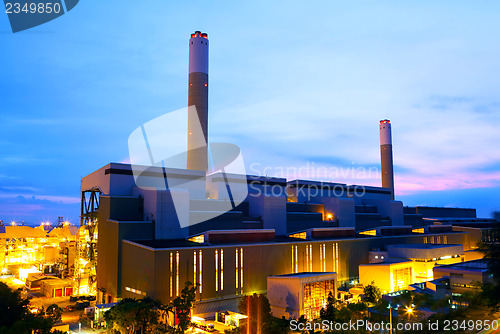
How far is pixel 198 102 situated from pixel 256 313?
5404cm

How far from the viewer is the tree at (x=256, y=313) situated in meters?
50.5

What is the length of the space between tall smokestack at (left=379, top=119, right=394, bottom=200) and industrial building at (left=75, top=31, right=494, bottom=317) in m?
35.9

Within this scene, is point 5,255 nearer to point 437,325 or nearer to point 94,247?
point 94,247

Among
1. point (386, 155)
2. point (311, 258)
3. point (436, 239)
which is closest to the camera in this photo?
point (311, 258)

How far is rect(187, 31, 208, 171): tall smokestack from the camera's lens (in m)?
89.2

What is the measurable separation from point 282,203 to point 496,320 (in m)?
46.6

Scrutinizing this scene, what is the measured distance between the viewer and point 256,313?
51.8m

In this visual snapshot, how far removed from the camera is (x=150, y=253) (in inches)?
2247

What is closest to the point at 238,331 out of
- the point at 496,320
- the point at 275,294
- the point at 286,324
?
the point at 286,324

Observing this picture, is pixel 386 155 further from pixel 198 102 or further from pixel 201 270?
pixel 201 270

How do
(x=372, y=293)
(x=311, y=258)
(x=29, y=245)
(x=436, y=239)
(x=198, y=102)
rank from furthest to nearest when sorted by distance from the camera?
(x=29, y=245)
(x=436, y=239)
(x=198, y=102)
(x=311, y=258)
(x=372, y=293)

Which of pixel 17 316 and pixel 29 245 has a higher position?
pixel 29 245

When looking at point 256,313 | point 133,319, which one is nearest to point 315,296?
point 256,313

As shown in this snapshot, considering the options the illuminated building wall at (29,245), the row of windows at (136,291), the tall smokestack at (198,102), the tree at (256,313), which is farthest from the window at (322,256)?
the illuminated building wall at (29,245)
